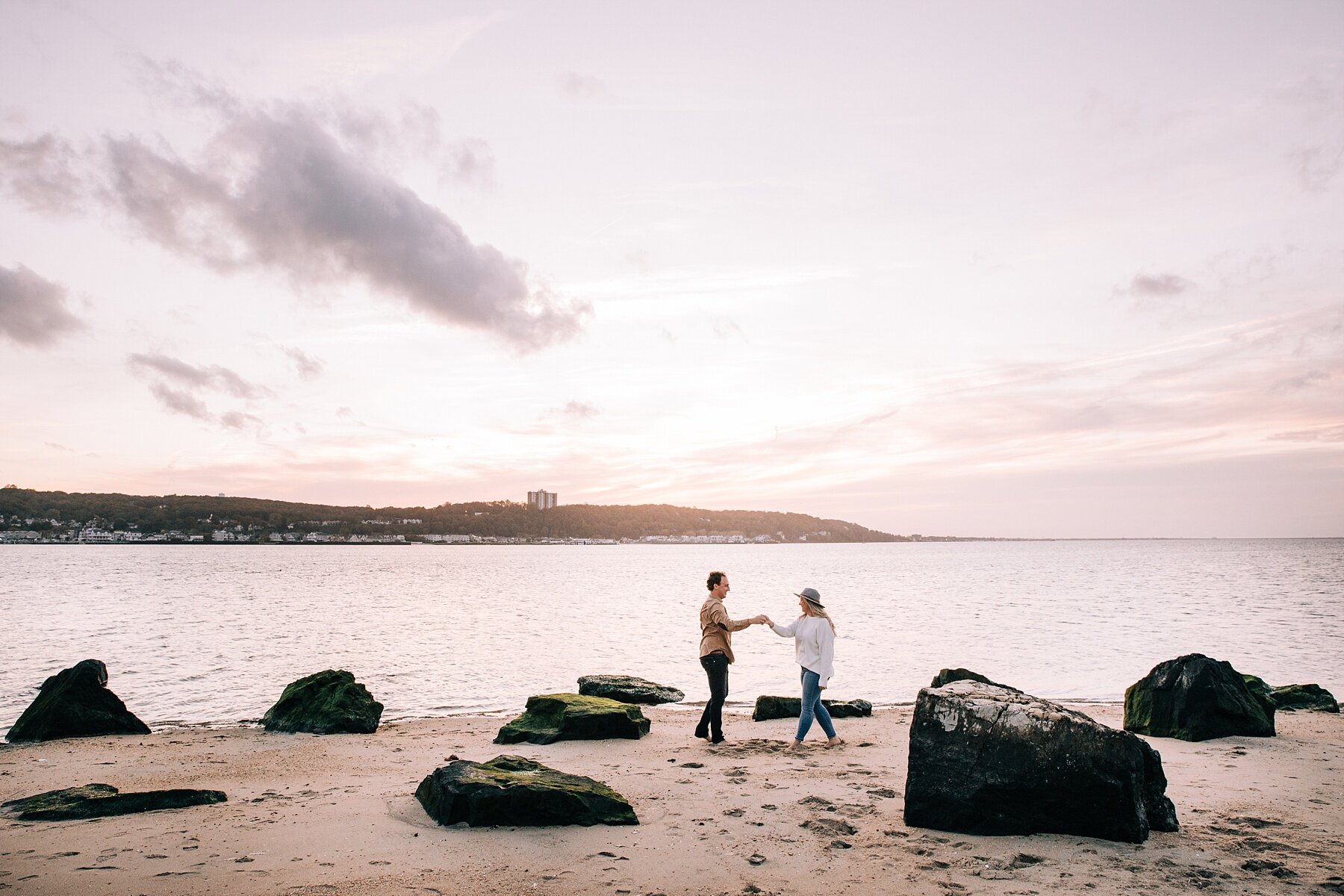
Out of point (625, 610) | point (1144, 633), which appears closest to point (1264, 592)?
point (1144, 633)

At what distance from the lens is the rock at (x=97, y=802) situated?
25.2 feet

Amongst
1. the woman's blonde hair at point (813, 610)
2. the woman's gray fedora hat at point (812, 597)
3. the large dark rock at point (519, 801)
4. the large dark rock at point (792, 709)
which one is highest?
the woman's gray fedora hat at point (812, 597)

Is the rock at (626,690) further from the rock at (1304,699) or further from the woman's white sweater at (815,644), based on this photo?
the rock at (1304,699)

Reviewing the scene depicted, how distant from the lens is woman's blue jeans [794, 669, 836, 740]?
37.8 ft

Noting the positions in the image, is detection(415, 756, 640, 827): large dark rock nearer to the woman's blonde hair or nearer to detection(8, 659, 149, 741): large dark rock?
the woman's blonde hair

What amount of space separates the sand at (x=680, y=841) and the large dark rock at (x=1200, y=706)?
1.06 meters

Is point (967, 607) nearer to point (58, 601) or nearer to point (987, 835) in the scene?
point (987, 835)

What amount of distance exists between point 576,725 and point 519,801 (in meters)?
5.39

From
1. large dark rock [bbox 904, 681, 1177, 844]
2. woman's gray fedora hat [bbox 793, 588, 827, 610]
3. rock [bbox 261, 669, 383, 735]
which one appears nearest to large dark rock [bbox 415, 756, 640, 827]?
large dark rock [bbox 904, 681, 1177, 844]

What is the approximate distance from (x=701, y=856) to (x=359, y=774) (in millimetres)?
5653

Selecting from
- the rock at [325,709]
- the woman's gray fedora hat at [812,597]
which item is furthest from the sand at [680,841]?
the rock at [325,709]

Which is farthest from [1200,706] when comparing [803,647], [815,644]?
[803,647]

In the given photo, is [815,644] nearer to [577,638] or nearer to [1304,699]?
[1304,699]

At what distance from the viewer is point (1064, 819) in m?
6.87
